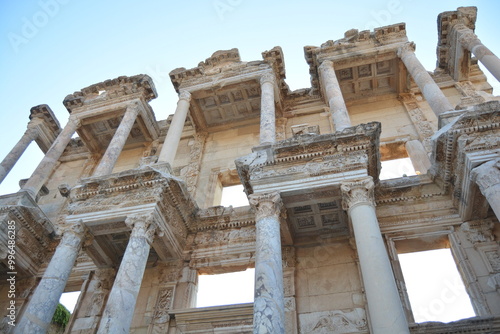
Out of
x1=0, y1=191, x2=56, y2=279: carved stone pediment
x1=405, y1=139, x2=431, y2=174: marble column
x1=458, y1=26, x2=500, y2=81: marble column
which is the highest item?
x1=458, y1=26, x2=500, y2=81: marble column

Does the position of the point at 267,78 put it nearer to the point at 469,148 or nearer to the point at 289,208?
the point at 289,208

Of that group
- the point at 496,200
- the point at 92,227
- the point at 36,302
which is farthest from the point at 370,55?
the point at 36,302

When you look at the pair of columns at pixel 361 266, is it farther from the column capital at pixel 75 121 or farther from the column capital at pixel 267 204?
the column capital at pixel 75 121

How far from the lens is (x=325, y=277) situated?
1075cm

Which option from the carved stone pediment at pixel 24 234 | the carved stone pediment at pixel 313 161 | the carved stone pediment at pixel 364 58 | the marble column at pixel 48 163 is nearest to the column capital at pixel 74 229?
the carved stone pediment at pixel 24 234

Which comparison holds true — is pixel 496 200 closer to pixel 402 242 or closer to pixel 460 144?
pixel 460 144

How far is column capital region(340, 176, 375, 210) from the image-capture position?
29.5 ft

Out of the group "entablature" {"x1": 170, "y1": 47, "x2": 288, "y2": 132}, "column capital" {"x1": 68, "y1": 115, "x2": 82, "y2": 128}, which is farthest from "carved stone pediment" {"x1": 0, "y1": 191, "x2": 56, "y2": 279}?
"entablature" {"x1": 170, "y1": 47, "x2": 288, "y2": 132}

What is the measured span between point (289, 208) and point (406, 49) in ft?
26.4

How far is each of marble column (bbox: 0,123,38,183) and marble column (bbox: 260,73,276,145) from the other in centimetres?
969

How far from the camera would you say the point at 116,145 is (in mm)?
13828

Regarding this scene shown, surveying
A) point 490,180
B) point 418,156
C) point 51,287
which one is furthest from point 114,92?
point 490,180

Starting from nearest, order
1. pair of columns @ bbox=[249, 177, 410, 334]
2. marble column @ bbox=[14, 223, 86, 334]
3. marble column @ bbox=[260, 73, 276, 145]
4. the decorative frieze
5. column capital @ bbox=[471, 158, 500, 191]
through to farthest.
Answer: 1. pair of columns @ bbox=[249, 177, 410, 334]
2. column capital @ bbox=[471, 158, 500, 191]
3. marble column @ bbox=[14, 223, 86, 334]
4. the decorative frieze
5. marble column @ bbox=[260, 73, 276, 145]

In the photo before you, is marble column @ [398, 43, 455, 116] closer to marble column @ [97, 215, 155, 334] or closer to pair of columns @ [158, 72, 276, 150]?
pair of columns @ [158, 72, 276, 150]
